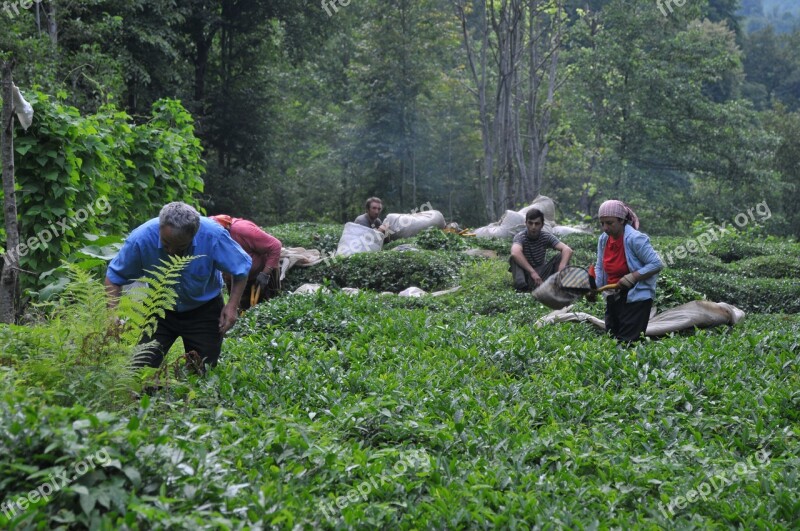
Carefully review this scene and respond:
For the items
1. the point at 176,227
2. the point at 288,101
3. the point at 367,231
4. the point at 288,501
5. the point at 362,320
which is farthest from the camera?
the point at 288,101

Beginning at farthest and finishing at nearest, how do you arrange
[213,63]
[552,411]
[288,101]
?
[288,101] → [213,63] → [552,411]

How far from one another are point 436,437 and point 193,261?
201cm

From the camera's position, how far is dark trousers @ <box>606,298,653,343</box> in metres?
8.74

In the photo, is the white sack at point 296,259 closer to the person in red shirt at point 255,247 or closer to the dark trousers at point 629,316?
the person in red shirt at point 255,247

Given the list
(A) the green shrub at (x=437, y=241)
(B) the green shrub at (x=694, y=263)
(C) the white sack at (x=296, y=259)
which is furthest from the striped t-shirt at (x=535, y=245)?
(A) the green shrub at (x=437, y=241)

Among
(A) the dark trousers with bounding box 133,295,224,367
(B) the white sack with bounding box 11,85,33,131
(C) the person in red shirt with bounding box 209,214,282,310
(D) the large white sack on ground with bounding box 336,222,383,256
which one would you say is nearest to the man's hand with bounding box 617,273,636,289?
(A) the dark trousers with bounding box 133,295,224,367

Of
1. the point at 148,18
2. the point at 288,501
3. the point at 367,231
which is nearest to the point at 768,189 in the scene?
the point at 367,231

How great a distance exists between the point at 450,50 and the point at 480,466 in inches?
1354

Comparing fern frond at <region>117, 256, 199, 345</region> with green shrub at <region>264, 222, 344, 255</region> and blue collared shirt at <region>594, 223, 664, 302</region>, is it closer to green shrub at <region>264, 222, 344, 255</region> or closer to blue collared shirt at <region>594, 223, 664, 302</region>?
blue collared shirt at <region>594, 223, 664, 302</region>

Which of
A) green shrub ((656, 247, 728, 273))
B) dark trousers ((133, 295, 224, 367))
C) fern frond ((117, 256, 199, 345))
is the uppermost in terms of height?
fern frond ((117, 256, 199, 345))

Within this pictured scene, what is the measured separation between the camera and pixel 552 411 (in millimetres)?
6363

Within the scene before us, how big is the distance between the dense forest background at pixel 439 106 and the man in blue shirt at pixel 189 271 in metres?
17.0

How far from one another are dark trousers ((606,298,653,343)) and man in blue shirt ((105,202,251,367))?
408 cm

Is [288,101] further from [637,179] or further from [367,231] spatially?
[367,231]
